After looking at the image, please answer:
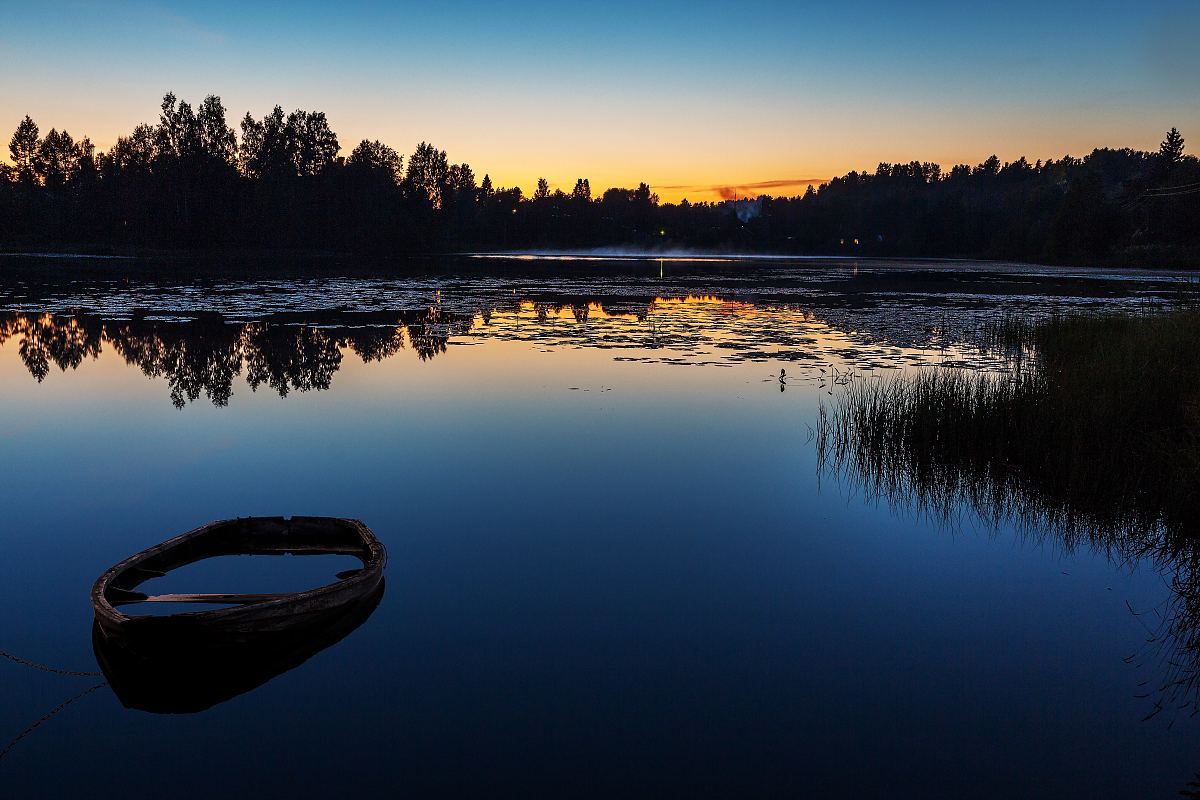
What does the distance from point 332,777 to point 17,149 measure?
424ft

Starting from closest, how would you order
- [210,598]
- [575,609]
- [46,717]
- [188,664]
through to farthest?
[46,717]
[188,664]
[210,598]
[575,609]

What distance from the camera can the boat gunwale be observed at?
5.52 meters

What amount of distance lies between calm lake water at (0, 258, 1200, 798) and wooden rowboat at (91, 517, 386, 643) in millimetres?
251

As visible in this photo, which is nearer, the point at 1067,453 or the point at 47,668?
the point at 47,668

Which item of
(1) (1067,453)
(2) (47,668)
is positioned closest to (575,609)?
(2) (47,668)

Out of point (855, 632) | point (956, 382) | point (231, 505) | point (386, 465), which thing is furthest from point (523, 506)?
point (956, 382)

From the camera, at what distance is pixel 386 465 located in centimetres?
1084

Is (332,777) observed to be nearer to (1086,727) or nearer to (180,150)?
(1086,727)

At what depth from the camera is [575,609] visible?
679 cm

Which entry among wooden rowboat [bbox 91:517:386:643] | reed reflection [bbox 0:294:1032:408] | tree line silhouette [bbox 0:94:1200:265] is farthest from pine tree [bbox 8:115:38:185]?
wooden rowboat [bbox 91:517:386:643]

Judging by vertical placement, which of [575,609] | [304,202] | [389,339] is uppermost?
[304,202]

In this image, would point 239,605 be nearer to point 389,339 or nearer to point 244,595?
point 244,595

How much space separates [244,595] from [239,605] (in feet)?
0.47

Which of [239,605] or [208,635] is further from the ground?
[239,605]
